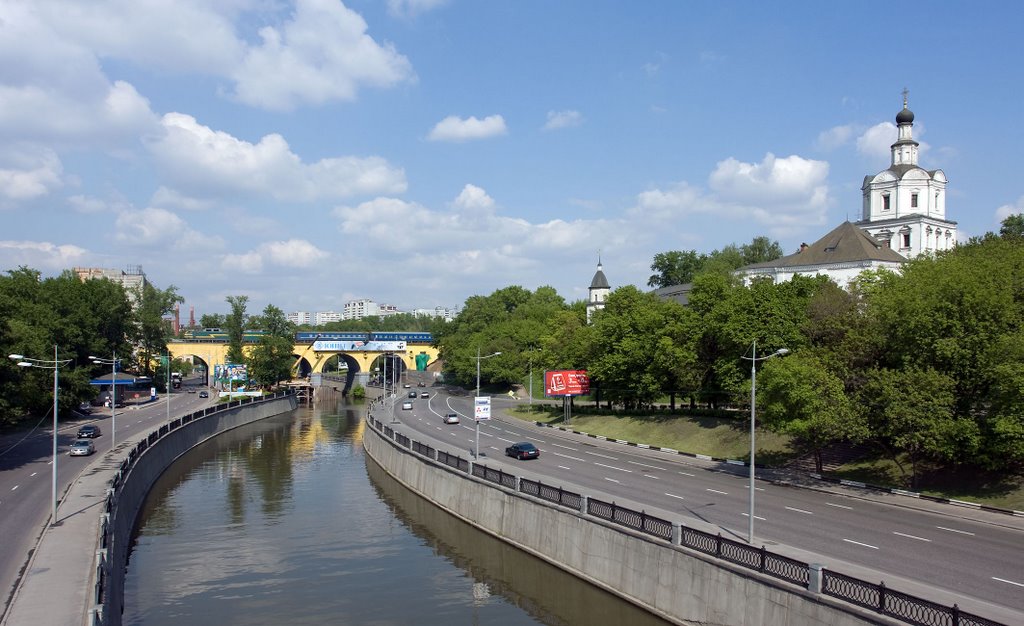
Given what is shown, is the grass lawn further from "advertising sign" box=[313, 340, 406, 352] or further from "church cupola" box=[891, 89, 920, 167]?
"advertising sign" box=[313, 340, 406, 352]

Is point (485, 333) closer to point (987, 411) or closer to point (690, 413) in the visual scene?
point (690, 413)

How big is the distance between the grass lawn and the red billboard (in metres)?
3.00

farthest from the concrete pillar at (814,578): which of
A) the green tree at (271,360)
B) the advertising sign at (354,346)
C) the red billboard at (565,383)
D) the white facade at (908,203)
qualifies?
the advertising sign at (354,346)

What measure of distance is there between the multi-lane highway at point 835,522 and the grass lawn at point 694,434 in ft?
10.7

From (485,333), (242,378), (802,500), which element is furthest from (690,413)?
(242,378)

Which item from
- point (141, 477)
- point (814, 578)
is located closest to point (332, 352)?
point (141, 477)

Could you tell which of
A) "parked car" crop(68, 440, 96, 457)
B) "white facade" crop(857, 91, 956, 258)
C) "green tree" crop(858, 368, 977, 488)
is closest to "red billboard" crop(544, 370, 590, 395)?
"green tree" crop(858, 368, 977, 488)

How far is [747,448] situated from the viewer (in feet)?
171

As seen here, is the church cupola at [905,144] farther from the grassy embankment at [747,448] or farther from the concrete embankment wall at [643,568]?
the concrete embankment wall at [643,568]

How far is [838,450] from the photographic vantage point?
47031mm

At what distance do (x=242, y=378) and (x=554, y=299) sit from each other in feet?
215

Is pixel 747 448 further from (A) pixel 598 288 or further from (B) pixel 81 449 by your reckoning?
(A) pixel 598 288

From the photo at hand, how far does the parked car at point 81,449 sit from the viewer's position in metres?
53.5

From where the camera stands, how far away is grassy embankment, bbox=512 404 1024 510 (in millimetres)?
35656
